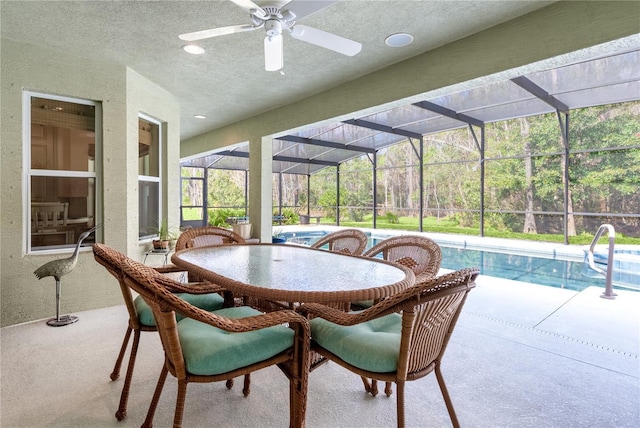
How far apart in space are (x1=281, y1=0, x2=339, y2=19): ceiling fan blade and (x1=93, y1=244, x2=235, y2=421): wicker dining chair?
1.72 meters

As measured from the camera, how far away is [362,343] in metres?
1.53

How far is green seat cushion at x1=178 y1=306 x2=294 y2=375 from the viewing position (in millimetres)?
1420

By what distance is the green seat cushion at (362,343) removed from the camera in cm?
145

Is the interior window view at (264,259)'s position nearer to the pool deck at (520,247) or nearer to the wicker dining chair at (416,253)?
the wicker dining chair at (416,253)

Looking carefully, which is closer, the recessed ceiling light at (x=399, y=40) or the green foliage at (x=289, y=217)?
the recessed ceiling light at (x=399, y=40)

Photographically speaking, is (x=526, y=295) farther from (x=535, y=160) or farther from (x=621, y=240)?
(x=535, y=160)

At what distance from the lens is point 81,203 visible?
12.0ft

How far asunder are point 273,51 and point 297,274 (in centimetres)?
164

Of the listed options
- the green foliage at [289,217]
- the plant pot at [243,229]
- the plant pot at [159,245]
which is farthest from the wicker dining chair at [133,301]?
the green foliage at [289,217]

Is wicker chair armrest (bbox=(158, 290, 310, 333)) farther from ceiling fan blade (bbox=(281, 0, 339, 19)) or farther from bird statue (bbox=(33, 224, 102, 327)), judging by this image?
bird statue (bbox=(33, 224, 102, 327))

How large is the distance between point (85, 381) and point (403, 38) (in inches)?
138

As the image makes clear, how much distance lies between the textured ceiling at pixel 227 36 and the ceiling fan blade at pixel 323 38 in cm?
29

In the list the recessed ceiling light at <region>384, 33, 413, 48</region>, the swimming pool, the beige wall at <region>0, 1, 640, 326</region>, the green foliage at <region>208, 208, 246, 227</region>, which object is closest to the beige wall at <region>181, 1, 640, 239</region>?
the beige wall at <region>0, 1, 640, 326</region>

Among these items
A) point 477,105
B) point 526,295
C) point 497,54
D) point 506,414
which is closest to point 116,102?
point 497,54
